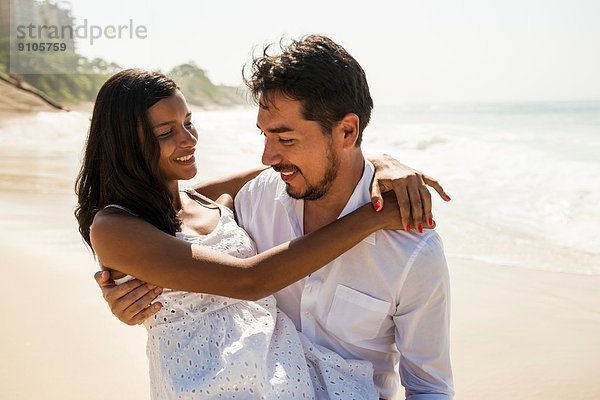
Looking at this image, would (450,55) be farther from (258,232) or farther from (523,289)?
(258,232)

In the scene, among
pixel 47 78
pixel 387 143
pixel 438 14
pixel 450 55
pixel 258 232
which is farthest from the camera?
pixel 450 55

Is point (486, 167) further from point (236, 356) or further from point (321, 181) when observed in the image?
→ point (236, 356)

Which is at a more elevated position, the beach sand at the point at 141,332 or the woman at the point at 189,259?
the woman at the point at 189,259

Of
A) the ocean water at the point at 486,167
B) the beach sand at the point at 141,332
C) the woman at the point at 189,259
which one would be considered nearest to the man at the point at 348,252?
the woman at the point at 189,259

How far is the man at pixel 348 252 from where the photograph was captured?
2.54 metres

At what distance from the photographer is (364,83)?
275 cm

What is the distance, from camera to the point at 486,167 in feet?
49.6

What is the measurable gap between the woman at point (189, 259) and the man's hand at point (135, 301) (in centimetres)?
5

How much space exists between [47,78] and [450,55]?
24.4 metres

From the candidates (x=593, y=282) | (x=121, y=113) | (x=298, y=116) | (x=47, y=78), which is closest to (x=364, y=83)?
(x=298, y=116)

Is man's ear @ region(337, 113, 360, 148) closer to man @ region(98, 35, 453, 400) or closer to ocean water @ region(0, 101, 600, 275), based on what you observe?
man @ region(98, 35, 453, 400)

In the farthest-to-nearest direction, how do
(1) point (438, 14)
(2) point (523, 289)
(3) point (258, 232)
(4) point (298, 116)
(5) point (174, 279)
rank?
(1) point (438, 14) → (2) point (523, 289) → (3) point (258, 232) → (4) point (298, 116) → (5) point (174, 279)

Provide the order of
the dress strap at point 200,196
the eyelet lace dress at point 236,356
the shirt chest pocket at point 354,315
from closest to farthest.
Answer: the eyelet lace dress at point 236,356 < the shirt chest pocket at point 354,315 < the dress strap at point 200,196

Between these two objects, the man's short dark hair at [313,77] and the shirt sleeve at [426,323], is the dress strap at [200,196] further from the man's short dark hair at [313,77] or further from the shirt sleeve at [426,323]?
the shirt sleeve at [426,323]
